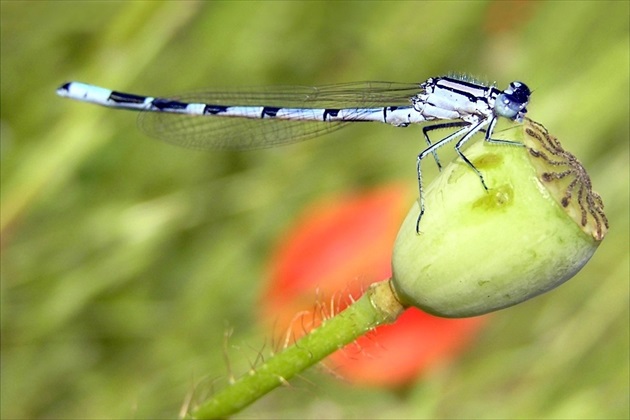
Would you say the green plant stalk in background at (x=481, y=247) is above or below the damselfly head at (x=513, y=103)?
below

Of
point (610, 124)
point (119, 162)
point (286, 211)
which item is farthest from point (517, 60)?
point (119, 162)

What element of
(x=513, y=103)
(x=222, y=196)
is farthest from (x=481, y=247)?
(x=222, y=196)

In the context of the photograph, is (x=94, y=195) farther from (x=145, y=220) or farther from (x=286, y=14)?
(x=286, y=14)

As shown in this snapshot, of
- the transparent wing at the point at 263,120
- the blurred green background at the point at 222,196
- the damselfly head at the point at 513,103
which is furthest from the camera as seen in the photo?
the blurred green background at the point at 222,196

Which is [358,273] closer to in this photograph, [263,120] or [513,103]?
[263,120]

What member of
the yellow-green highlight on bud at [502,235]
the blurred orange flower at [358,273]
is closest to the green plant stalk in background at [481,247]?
the yellow-green highlight on bud at [502,235]

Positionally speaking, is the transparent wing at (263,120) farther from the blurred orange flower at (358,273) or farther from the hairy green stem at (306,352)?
the hairy green stem at (306,352)

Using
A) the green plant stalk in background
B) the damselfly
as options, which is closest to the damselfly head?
the damselfly
